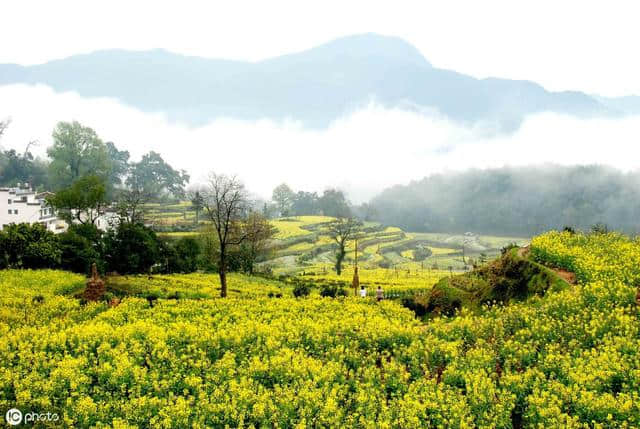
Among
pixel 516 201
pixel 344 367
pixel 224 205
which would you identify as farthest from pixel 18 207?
pixel 516 201

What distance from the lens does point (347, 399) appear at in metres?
11.8

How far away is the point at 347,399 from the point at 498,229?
6269 inches

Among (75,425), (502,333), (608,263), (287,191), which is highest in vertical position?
(287,191)

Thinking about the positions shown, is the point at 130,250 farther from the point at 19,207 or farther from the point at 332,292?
the point at 19,207

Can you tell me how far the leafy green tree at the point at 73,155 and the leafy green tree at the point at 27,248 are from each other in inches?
1994

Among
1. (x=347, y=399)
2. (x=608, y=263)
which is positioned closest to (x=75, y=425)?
(x=347, y=399)

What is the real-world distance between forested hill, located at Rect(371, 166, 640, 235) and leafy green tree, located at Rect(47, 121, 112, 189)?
4284 inches

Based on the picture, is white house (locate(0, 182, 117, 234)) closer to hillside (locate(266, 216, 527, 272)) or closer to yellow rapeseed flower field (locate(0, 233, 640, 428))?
hillside (locate(266, 216, 527, 272))

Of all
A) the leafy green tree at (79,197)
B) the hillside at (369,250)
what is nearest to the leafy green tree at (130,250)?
the leafy green tree at (79,197)

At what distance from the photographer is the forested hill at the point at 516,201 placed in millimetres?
143863

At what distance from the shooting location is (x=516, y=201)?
166m

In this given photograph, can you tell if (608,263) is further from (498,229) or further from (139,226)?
(498,229)

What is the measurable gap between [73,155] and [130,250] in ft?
165

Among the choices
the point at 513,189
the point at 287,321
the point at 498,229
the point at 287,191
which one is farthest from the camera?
the point at 513,189
